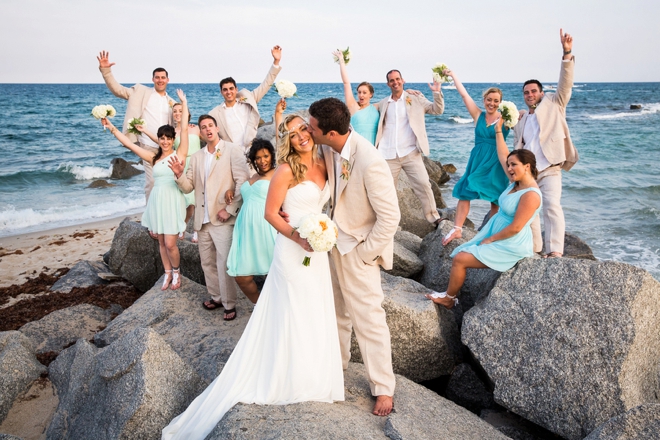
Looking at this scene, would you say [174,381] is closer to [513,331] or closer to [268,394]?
[268,394]

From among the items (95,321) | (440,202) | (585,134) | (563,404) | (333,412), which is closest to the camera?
(333,412)

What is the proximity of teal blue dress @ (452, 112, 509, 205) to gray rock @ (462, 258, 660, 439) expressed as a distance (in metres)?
2.41

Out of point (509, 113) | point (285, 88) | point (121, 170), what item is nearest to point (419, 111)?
point (509, 113)

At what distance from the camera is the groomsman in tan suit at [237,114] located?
Result: 803cm

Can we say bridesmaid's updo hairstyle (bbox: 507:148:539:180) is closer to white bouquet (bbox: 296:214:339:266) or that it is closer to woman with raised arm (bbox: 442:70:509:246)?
woman with raised arm (bbox: 442:70:509:246)

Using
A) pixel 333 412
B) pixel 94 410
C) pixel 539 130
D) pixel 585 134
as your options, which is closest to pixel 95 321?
pixel 94 410

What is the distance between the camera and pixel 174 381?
4148 millimetres

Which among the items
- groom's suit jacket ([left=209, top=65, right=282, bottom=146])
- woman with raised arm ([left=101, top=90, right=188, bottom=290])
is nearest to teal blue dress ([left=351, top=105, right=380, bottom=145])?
groom's suit jacket ([left=209, top=65, right=282, bottom=146])

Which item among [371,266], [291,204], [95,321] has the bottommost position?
[95,321]

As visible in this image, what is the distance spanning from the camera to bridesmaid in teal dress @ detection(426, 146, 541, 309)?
5125 millimetres

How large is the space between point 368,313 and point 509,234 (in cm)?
202

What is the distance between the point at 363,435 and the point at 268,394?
2.74ft

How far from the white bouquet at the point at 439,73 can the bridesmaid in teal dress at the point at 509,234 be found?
269 centimetres

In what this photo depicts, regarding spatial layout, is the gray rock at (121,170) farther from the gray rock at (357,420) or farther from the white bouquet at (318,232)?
the white bouquet at (318,232)
